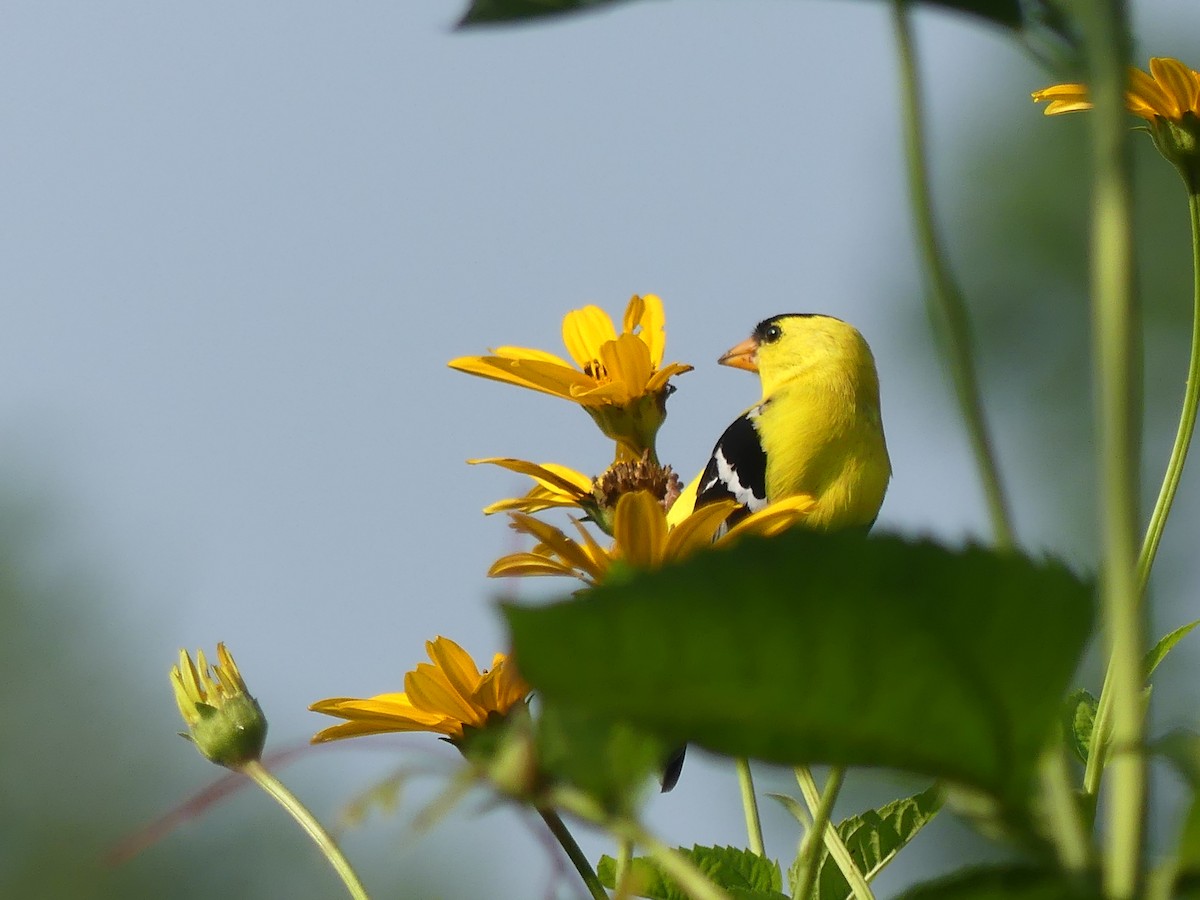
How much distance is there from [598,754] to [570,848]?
0.31 m

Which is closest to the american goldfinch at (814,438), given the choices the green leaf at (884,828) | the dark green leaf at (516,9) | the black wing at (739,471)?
Answer: the black wing at (739,471)

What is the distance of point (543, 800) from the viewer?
0.22 metres

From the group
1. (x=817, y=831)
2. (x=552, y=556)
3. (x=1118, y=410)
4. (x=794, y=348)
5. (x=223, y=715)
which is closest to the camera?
(x=1118, y=410)

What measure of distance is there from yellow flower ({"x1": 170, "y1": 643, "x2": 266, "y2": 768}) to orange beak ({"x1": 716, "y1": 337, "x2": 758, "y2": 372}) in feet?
2.65

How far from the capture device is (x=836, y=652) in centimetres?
20

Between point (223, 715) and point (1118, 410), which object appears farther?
point (223, 715)

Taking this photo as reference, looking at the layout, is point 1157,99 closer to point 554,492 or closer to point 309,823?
point 554,492

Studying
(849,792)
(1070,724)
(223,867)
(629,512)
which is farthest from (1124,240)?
(223,867)

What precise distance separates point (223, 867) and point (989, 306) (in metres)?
5.29

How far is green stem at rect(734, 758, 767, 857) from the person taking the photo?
1.90 ft

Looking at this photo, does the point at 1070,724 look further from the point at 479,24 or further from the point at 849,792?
the point at 849,792

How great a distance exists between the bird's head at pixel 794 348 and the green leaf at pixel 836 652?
1.03m

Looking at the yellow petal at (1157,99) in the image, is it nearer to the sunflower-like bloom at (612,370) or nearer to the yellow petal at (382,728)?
the sunflower-like bloom at (612,370)

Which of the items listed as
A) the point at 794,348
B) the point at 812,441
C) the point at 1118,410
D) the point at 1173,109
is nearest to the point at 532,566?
the point at 1118,410
